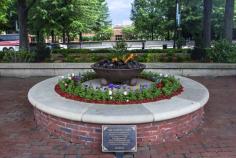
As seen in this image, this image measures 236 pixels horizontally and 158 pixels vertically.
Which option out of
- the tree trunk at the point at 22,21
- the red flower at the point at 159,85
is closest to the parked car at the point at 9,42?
the tree trunk at the point at 22,21

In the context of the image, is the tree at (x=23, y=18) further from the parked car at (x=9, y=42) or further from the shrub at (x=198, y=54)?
the parked car at (x=9, y=42)

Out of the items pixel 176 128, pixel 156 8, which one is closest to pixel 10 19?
pixel 156 8

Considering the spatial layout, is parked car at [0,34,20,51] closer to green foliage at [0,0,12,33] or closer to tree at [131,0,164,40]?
green foliage at [0,0,12,33]

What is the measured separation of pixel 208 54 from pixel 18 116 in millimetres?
8118

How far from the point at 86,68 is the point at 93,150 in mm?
7037

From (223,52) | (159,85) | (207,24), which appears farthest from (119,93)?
(207,24)

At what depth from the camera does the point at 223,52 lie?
11.9 m

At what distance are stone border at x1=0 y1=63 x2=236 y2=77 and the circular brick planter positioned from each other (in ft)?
18.3

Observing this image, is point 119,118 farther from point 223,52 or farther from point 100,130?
point 223,52

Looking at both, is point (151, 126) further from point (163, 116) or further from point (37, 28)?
point (37, 28)

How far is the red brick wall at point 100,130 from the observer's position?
505cm

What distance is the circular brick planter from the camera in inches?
197

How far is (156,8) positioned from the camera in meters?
34.8

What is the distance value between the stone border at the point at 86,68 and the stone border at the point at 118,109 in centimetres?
509
